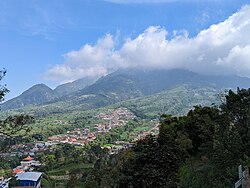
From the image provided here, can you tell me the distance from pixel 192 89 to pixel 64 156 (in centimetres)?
12102

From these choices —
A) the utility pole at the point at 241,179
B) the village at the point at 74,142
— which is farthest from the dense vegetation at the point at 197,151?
the village at the point at 74,142

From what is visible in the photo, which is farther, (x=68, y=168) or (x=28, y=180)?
(x=68, y=168)

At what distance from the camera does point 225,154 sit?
715 centimetres

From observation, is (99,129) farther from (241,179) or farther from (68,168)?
(241,179)

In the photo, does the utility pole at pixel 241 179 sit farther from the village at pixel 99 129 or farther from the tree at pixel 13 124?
the village at pixel 99 129

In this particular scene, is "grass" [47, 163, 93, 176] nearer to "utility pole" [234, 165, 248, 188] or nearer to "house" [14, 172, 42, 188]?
"house" [14, 172, 42, 188]

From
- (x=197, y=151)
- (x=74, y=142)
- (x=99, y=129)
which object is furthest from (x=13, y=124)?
(x=99, y=129)

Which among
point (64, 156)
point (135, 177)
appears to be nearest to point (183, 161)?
point (135, 177)

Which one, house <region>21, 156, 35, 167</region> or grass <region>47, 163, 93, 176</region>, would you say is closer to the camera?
grass <region>47, 163, 93, 176</region>

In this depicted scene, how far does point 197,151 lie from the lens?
11.5 meters

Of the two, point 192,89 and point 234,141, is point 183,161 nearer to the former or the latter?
point 234,141

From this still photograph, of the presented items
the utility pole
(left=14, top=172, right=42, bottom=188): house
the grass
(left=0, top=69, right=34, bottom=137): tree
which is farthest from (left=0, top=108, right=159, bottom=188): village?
the utility pole

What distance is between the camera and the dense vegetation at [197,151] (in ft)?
23.6

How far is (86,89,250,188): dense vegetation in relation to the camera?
23.6ft
